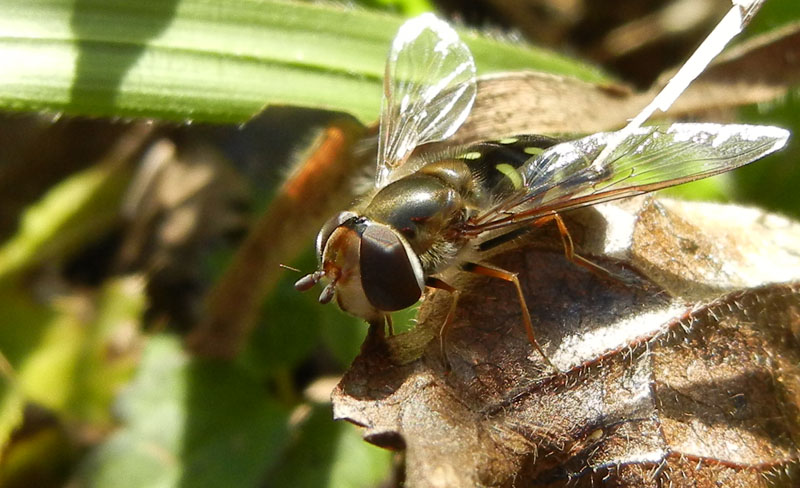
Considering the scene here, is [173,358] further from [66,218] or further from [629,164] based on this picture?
[629,164]

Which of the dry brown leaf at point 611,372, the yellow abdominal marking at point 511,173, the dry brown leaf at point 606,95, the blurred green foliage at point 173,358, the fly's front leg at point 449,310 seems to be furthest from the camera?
the blurred green foliage at point 173,358

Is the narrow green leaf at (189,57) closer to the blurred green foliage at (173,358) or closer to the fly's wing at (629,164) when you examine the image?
the blurred green foliage at (173,358)

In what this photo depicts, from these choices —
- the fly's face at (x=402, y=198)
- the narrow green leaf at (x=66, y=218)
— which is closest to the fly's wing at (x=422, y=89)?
the fly's face at (x=402, y=198)

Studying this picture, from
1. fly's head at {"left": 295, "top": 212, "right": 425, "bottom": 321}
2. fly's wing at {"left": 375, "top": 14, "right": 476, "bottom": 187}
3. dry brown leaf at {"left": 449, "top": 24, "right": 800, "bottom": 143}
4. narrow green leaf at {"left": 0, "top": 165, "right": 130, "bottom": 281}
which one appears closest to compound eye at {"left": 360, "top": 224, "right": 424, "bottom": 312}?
fly's head at {"left": 295, "top": 212, "right": 425, "bottom": 321}

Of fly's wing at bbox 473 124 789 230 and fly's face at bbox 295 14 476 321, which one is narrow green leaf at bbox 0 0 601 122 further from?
fly's wing at bbox 473 124 789 230

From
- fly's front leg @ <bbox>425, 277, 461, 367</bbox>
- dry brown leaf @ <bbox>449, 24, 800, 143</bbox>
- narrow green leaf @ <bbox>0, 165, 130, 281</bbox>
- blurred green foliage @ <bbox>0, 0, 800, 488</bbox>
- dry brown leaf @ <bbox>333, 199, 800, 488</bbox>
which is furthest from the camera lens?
narrow green leaf @ <bbox>0, 165, 130, 281</bbox>

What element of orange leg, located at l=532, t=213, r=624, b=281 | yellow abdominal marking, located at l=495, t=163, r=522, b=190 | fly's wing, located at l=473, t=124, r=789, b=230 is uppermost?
fly's wing, located at l=473, t=124, r=789, b=230

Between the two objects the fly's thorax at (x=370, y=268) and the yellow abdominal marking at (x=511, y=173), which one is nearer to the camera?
the fly's thorax at (x=370, y=268)
